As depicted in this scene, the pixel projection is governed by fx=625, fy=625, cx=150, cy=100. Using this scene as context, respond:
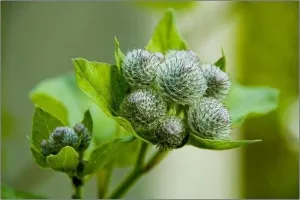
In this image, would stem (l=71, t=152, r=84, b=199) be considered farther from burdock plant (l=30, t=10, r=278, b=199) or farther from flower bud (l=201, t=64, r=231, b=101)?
flower bud (l=201, t=64, r=231, b=101)

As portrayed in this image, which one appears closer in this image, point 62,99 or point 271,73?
point 62,99

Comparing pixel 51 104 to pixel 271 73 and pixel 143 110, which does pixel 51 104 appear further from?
pixel 271 73

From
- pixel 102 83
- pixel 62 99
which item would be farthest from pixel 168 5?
pixel 102 83

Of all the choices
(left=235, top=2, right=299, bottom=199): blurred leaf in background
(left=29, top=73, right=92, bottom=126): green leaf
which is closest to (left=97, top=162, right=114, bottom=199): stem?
(left=29, top=73, right=92, bottom=126): green leaf

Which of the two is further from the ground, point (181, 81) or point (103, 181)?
point (181, 81)

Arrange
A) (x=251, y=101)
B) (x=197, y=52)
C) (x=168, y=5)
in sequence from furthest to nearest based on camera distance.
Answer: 1. (x=197, y=52)
2. (x=168, y=5)
3. (x=251, y=101)

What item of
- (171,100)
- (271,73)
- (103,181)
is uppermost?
(271,73)

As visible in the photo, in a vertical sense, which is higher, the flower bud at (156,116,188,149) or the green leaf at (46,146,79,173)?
the flower bud at (156,116,188,149)
